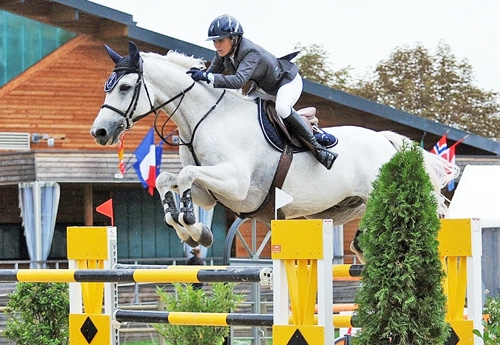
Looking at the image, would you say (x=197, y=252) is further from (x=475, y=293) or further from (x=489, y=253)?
(x=475, y=293)

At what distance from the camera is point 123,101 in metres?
6.21

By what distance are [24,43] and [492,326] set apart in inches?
618

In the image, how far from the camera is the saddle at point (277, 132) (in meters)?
6.38

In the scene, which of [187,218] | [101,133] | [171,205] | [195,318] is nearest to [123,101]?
[101,133]

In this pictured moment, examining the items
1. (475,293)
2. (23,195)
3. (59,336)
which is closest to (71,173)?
(23,195)

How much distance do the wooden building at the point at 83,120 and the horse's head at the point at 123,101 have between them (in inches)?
496

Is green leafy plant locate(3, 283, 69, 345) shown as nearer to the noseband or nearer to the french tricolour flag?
the noseband

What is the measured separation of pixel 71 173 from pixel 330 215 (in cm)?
1264

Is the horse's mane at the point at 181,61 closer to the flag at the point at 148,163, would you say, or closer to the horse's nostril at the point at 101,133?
the horse's nostril at the point at 101,133

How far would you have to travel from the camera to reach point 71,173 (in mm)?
19141

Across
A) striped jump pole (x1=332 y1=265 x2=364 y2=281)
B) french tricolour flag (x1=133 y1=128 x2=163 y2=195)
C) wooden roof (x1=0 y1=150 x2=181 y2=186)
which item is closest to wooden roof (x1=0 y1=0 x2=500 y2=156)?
wooden roof (x1=0 y1=150 x2=181 y2=186)

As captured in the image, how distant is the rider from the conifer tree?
4.91 feet

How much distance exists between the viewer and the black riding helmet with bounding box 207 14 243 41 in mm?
6184

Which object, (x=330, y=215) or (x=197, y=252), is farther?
(x=197, y=252)
